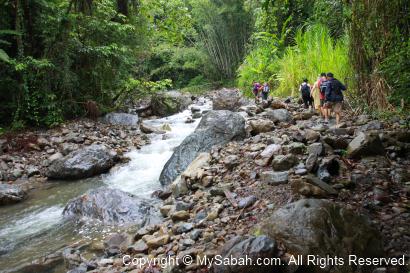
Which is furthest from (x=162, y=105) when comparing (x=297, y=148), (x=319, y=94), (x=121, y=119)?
(x=297, y=148)

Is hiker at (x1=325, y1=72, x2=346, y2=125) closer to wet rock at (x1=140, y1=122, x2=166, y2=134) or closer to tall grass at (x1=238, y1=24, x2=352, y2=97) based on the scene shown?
tall grass at (x1=238, y1=24, x2=352, y2=97)

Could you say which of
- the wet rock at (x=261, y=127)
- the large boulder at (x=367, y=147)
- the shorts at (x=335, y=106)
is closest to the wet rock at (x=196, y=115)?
the wet rock at (x=261, y=127)

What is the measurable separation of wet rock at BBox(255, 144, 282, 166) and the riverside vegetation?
1.5 inches

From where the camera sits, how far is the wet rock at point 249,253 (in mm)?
2872

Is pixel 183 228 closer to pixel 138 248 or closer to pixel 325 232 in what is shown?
pixel 138 248

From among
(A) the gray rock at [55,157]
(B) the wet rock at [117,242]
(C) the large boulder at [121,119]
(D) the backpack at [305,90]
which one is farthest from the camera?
(C) the large boulder at [121,119]

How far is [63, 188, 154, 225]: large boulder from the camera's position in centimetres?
590

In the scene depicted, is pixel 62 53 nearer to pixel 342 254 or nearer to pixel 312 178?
pixel 312 178

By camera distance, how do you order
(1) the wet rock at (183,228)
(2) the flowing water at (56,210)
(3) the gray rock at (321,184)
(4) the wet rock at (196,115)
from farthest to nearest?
(4) the wet rock at (196,115), (2) the flowing water at (56,210), (1) the wet rock at (183,228), (3) the gray rock at (321,184)

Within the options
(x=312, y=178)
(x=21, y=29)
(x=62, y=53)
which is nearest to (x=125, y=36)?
(x=62, y=53)

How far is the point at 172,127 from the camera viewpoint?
13820mm

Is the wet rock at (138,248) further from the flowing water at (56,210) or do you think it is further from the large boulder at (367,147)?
the large boulder at (367,147)

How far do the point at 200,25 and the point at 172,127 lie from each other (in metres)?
19.2

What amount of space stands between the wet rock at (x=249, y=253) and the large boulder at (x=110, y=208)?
9.27 feet
